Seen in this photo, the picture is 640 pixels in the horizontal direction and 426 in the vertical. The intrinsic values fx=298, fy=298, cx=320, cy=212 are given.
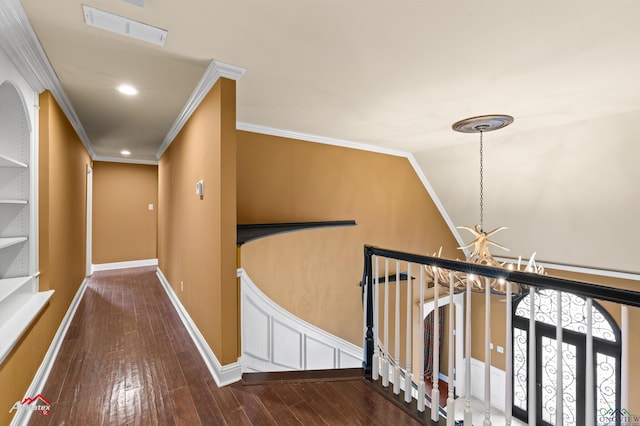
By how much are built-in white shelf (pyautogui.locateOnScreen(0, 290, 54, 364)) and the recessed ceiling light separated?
1.90 m

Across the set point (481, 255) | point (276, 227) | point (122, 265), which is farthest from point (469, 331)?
point (122, 265)

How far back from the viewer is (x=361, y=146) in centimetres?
490

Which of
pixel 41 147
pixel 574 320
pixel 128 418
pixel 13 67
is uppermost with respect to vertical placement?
pixel 13 67

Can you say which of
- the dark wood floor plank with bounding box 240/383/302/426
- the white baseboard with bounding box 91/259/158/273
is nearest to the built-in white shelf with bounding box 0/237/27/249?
the dark wood floor plank with bounding box 240/383/302/426

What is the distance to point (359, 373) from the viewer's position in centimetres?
234

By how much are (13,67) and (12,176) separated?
79cm

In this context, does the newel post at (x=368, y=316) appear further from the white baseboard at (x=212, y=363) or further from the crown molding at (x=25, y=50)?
the crown molding at (x=25, y=50)

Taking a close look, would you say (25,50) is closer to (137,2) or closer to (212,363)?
(137,2)

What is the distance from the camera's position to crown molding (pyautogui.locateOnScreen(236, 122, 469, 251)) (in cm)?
391

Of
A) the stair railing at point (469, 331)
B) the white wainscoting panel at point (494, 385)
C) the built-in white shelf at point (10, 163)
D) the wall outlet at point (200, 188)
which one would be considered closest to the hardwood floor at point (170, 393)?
the stair railing at point (469, 331)

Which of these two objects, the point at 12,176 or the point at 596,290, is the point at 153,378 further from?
the point at 596,290

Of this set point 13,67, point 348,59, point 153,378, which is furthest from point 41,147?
point 348,59

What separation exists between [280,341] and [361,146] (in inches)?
125

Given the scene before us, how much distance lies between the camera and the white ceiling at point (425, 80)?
1.74 m
